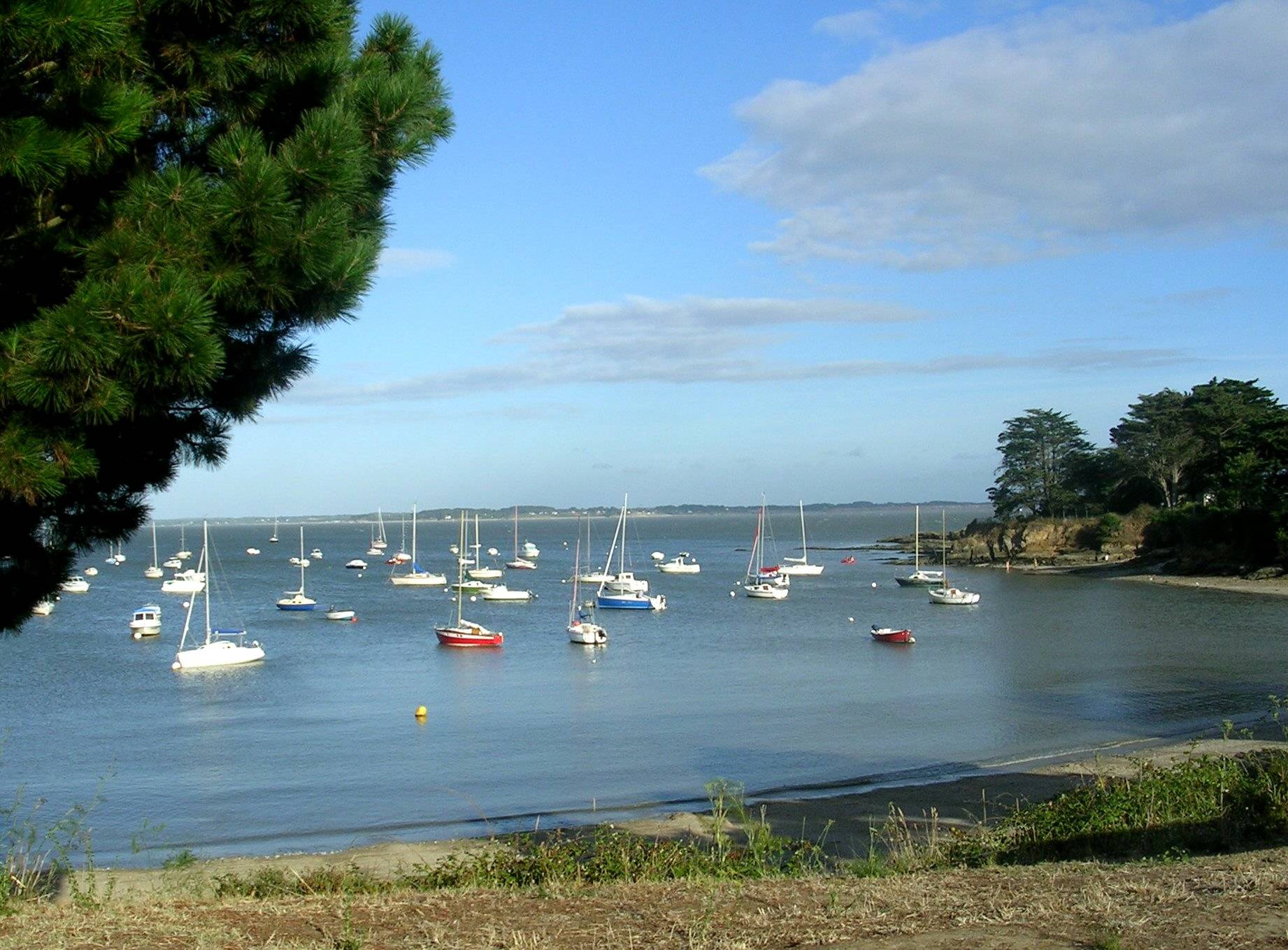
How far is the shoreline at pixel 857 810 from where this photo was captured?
55.8 feet

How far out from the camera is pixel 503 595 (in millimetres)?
76500

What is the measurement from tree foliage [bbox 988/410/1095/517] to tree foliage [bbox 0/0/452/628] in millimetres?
108381

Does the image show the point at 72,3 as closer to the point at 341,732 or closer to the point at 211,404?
the point at 211,404

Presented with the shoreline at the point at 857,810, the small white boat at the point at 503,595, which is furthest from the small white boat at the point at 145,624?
the shoreline at the point at 857,810

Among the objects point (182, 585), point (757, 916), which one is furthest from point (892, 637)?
point (182, 585)

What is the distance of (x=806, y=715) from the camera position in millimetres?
34438

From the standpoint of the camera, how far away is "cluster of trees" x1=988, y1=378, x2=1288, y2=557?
234ft

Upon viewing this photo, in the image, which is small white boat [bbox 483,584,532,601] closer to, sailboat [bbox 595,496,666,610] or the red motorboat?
sailboat [bbox 595,496,666,610]

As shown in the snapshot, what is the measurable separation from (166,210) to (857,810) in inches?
699

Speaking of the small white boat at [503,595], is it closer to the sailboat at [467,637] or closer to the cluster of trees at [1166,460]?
the sailboat at [467,637]

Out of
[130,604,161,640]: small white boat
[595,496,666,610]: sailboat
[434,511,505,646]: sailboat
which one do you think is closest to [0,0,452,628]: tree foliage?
[434,511,505,646]: sailboat

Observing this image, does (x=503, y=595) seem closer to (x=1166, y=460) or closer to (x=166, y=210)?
(x=1166, y=460)

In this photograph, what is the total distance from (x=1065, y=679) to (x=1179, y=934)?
3749 centimetres

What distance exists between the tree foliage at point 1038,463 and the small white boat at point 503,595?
5493cm
